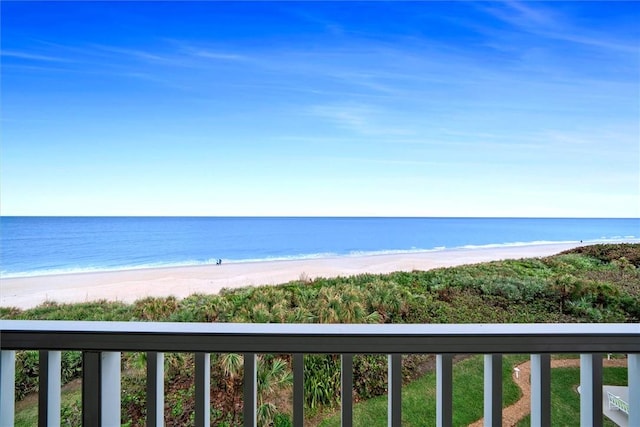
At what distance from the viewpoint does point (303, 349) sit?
102cm

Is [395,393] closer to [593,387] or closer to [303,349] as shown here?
[303,349]

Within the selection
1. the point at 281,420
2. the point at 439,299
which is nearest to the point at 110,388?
the point at 281,420

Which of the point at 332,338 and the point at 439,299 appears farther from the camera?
the point at 439,299

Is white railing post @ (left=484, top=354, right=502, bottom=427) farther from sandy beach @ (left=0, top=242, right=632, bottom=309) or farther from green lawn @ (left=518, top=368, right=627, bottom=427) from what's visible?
sandy beach @ (left=0, top=242, right=632, bottom=309)

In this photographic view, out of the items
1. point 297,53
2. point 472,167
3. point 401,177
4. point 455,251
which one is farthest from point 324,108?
point 455,251

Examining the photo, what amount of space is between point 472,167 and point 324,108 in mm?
2129

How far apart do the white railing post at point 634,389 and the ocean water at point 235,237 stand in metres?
3.73

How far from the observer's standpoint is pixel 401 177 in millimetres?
5586

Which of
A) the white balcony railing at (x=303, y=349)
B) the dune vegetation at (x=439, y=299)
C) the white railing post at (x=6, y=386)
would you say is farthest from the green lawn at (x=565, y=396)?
the white railing post at (x=6, y=386)

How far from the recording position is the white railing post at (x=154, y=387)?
106cm

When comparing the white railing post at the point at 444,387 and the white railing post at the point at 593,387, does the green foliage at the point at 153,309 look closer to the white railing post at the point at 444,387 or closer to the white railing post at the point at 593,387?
the white railing post at the point at 444,387

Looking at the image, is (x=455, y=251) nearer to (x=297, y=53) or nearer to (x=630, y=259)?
(x=630, y=259)

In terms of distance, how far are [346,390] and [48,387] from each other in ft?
2.65

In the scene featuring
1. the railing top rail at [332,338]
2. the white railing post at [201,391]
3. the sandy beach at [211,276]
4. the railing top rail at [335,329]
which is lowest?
the sandy beach at [211,276]
